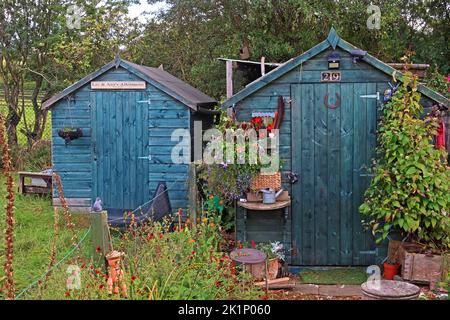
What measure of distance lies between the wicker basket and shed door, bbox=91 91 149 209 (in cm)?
325

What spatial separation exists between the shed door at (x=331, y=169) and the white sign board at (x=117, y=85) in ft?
10.8

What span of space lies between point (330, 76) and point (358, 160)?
1240 mm

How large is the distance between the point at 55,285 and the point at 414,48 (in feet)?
44.7

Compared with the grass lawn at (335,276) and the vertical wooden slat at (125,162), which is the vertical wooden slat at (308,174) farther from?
the vertical wooden slat at (125,162)

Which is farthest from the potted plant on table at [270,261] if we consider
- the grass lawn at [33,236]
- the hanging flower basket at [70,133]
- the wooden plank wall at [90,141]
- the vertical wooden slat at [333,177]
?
the hanging flower basket at [70,133]

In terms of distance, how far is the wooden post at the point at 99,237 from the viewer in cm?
497

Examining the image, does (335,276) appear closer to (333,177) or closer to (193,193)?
(333,177)

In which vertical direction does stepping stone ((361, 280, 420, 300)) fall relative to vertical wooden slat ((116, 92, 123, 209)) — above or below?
below

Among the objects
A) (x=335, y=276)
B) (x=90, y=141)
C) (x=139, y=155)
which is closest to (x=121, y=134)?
(x=139, y=155)

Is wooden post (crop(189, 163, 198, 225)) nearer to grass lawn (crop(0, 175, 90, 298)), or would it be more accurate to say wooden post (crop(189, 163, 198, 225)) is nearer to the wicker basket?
the wicker basket

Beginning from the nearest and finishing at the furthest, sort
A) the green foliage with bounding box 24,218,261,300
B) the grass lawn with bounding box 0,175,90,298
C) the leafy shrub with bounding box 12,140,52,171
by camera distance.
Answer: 1. the green foliage with bounding box 24,218,261,300
2. the grass lawn with bounding box 0,175,90,298
3. the leafy shrub with bounding box 12,140,52,171

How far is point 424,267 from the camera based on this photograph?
6.83 metres

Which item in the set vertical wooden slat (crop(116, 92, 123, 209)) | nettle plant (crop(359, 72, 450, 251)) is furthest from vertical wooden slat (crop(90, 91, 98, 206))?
nettle plant (crop(359, 72, 450, 251))

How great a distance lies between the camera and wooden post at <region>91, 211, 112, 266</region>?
497cm
